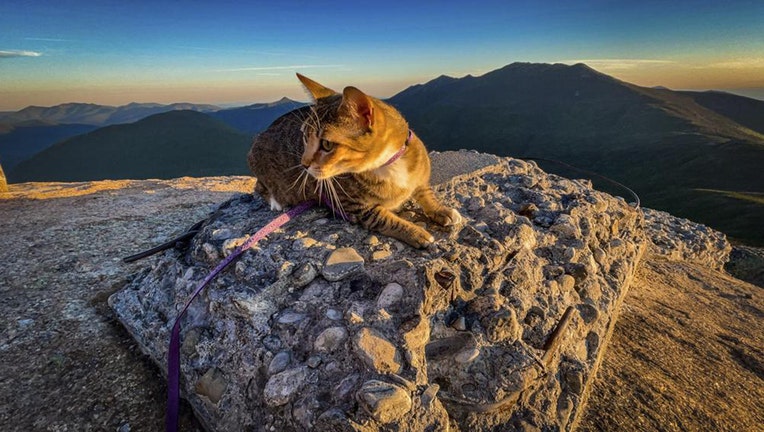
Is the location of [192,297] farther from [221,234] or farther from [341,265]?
[341,265]

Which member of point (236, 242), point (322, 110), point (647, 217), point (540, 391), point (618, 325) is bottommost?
point (647, 217)

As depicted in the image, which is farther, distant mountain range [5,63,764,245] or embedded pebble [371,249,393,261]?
distant mountain range [5,63,764,245]

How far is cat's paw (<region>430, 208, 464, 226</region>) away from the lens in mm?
4453

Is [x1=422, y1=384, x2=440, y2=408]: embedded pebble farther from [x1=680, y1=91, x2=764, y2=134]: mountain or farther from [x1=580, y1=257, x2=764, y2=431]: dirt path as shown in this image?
[x1=680, y1=91, x2=764, y2=134]: mountain

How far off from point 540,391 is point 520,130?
166472 mm

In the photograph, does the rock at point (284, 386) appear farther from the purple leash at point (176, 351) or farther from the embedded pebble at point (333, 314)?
the purple leash at point (176, 351)

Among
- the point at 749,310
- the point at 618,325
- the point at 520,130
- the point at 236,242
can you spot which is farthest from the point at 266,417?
the point at 520,130

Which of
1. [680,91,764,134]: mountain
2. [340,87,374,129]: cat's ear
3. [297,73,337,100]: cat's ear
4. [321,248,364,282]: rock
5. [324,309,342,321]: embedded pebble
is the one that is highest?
[680,91,764,134]: mountain

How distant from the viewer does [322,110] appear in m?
3.57

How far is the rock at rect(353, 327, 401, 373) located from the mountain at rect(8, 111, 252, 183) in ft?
375

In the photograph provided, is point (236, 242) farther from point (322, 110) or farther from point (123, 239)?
point (123, 239)

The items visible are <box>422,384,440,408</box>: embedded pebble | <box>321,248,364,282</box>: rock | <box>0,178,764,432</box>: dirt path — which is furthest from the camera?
<box>321,248,364,282</box>: rock

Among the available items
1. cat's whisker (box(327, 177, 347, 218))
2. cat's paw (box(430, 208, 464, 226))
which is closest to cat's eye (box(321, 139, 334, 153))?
cat's whisker (box(327, 177, 347, 218))

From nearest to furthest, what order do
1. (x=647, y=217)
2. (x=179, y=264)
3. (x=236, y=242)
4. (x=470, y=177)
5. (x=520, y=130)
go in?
(x=236, y=242) < (x=179, y=264) < (x=470, y=177) < (x=647, y=217) < (x=520, y=130)
